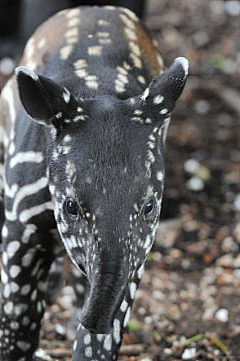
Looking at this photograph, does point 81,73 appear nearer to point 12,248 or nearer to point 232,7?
point 12,248

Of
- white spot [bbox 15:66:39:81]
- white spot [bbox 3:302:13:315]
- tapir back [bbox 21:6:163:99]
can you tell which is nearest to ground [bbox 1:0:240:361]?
white spot [bbox 3:302:13:315]

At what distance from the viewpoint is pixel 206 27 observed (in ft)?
37.0

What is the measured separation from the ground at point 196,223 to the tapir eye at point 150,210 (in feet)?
6.37

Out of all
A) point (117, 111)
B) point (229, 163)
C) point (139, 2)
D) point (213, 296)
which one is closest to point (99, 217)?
point (117, 111)

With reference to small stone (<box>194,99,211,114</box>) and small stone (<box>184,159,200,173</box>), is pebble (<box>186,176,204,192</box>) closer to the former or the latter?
small stone (<box>184,159,200,173</box>)

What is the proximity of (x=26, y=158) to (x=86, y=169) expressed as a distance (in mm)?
734

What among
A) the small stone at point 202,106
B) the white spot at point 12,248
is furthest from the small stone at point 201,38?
the white spot at point 12,248

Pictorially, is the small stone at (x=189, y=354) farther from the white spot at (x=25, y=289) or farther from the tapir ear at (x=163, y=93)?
the tapir ear at (x=163, y=93)

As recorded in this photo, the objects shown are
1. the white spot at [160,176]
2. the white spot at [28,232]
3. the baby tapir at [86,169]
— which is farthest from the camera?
the white spot at [28,232]

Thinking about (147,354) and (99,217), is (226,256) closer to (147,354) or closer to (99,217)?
(147,354)

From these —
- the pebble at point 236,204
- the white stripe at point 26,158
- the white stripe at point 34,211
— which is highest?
the white stripe at point 26,158

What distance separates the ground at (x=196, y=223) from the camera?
21.0ft

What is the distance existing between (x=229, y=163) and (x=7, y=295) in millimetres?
4040

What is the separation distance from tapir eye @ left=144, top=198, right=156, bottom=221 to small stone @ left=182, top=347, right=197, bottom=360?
199 centimetres
